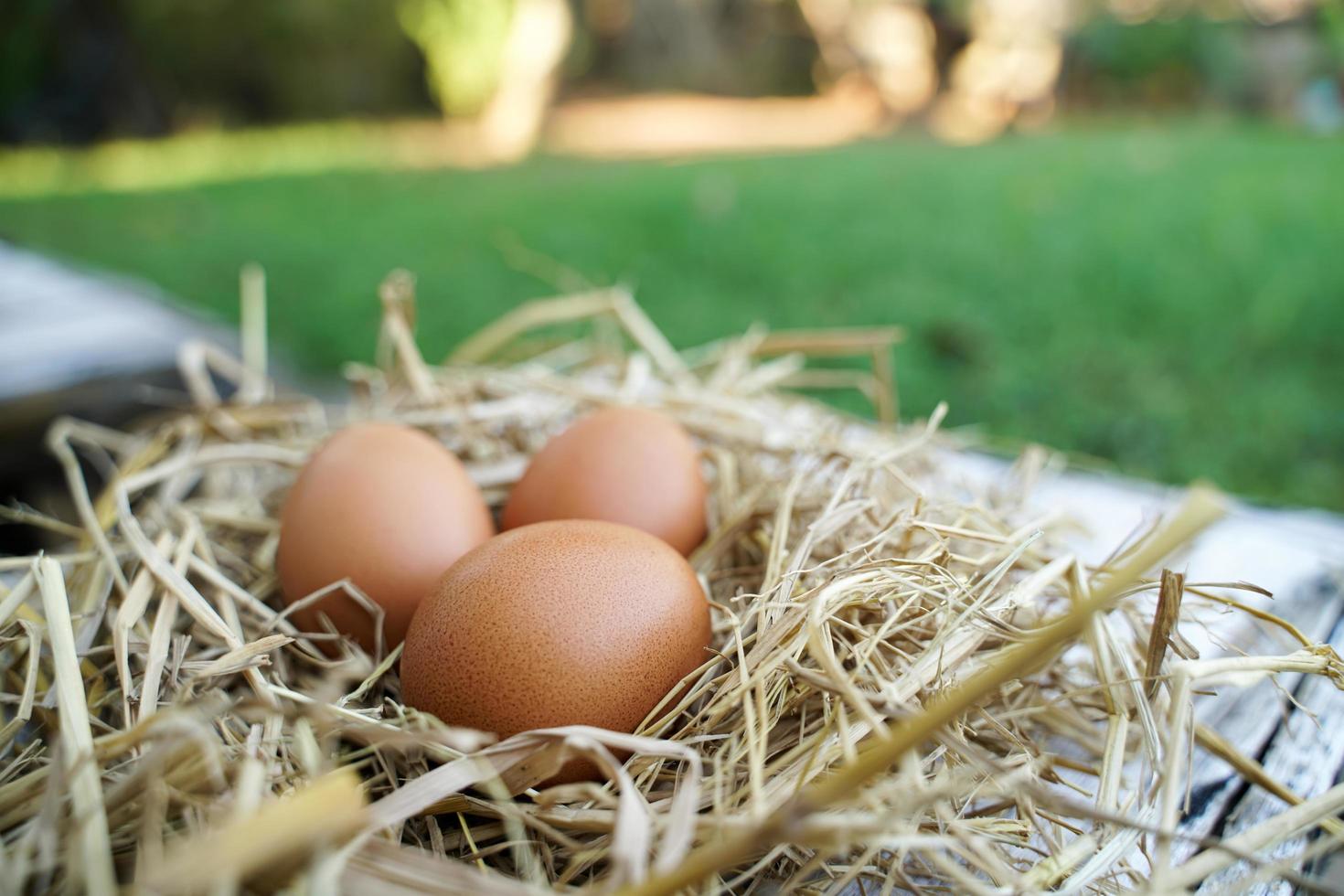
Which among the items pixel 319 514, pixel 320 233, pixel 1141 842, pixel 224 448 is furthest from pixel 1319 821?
pixel 320 233

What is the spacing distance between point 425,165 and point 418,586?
586 centimetres

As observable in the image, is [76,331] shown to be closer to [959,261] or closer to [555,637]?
[555,637]

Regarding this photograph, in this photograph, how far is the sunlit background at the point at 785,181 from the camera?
9.21ft

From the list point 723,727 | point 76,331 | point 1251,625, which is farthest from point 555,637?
point 76,331

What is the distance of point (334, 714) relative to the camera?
0.62 metres

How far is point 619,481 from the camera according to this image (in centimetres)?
94

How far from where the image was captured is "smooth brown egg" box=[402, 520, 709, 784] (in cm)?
71

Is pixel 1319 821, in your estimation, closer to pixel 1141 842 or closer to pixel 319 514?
pixel 1141 842

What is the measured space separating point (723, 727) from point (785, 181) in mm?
4076

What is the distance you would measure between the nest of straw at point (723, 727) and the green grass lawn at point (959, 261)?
1.76 metres

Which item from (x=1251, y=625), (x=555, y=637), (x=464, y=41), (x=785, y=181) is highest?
(x=464, y=41)

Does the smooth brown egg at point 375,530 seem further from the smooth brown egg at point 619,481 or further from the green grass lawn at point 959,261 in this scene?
the green grass lawn at point 959,261

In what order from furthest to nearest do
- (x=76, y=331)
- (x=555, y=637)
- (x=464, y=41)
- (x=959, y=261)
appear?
1. (x=464, y=41)
2. (x=959, y=261)
3. (x=76, y=331)
4. (x=555, y=637)

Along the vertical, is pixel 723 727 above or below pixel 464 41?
below
